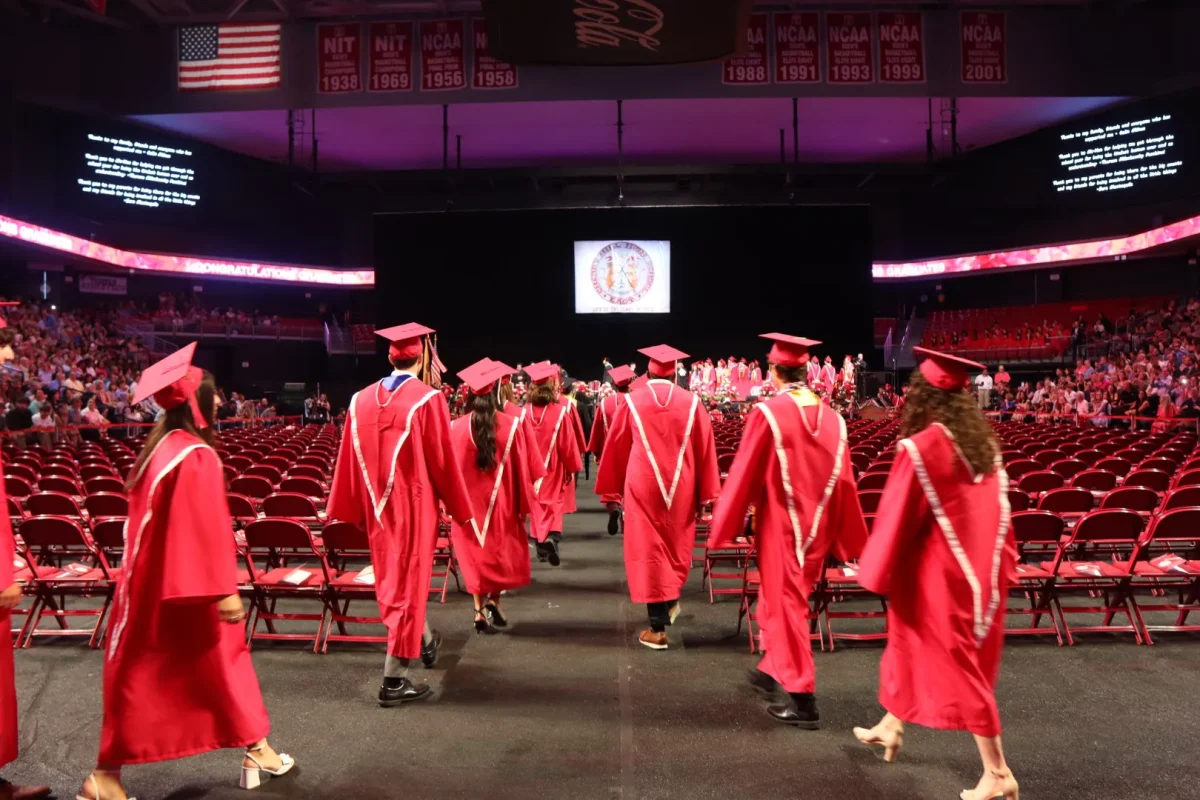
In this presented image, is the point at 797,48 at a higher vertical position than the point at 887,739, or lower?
higher

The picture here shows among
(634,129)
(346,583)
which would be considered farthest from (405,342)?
(634,129)

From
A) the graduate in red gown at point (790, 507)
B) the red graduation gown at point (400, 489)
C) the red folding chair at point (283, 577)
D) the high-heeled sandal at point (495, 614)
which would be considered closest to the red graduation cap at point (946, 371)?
the graduate in red gown at point (790, 507)

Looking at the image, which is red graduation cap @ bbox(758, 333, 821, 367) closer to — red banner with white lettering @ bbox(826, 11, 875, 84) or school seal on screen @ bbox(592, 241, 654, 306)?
red banner with white lettering @ bbox(826, 11, 875, 84)

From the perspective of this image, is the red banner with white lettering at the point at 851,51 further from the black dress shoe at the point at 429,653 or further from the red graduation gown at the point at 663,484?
the black dress shoe at the point at 429,653

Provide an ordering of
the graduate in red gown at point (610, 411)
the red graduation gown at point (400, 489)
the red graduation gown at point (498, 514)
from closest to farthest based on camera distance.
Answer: the red graduation gown at point (400, 489) → the red graduation gown at point (498, 514) → the graduate in red gown at point (610, 411)

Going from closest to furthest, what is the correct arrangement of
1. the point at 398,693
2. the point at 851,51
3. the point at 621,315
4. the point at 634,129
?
the point at 398,693
the point at 851,51
the point at 634,129
the point at 621,315

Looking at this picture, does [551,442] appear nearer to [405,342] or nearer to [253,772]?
[405,342]

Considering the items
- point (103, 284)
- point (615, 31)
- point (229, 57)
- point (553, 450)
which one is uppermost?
point (229, 57)

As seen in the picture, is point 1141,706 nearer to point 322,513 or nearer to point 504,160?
point 322,513

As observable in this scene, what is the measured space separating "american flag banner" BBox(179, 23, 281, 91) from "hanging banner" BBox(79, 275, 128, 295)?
10516 millimetres

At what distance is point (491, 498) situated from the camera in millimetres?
5711

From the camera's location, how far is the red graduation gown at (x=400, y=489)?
171 inches

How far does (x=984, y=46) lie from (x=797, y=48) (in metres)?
4.29

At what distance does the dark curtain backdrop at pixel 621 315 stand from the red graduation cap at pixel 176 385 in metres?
23.4
